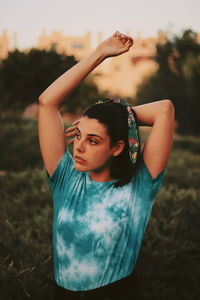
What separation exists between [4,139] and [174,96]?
743 inches

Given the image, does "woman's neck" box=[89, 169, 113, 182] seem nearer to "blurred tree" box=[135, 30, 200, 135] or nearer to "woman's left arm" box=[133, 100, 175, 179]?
"woman's left arm" box=[133, 100, 175, 179]

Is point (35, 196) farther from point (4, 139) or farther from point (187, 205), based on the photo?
point (4, 139)

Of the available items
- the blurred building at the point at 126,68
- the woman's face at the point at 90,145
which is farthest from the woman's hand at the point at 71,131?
the blurred building at the point at 126,68

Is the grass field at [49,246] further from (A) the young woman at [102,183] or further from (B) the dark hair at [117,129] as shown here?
(B) the dark hair at [117,129]

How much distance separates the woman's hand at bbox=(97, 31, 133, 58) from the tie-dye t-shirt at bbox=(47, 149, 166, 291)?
2.07 ft

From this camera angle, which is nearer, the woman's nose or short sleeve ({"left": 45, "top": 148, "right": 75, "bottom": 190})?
the woman's nose

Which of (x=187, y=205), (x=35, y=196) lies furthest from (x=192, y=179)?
(x=35, y=196)

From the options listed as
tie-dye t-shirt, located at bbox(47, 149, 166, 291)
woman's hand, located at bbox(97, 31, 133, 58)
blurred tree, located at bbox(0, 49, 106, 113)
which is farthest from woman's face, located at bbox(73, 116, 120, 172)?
blurred tree, located at bbox(0, 49, 106, 113)

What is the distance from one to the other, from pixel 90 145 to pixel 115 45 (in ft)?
1.76

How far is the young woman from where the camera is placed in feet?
5.47

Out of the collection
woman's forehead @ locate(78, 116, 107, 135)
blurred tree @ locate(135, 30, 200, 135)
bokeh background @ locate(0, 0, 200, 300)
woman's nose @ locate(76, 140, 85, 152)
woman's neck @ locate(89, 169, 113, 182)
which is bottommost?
blurred tree @ locate(135, 30, 200, 135)

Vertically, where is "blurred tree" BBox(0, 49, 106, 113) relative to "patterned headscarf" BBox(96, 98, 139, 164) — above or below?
below

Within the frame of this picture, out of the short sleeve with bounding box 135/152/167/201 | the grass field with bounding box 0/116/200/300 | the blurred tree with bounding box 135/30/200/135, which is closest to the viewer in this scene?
the short sleeve with bounding box 135/152/167/201

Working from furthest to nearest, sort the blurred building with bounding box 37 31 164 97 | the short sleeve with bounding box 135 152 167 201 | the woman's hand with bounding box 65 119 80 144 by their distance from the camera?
the blurred building with bounding box 37 31 164 97 < the woman's hand with bounding box 65 119 80 144 < the short sleeve with bounding box 135 152 167 201
